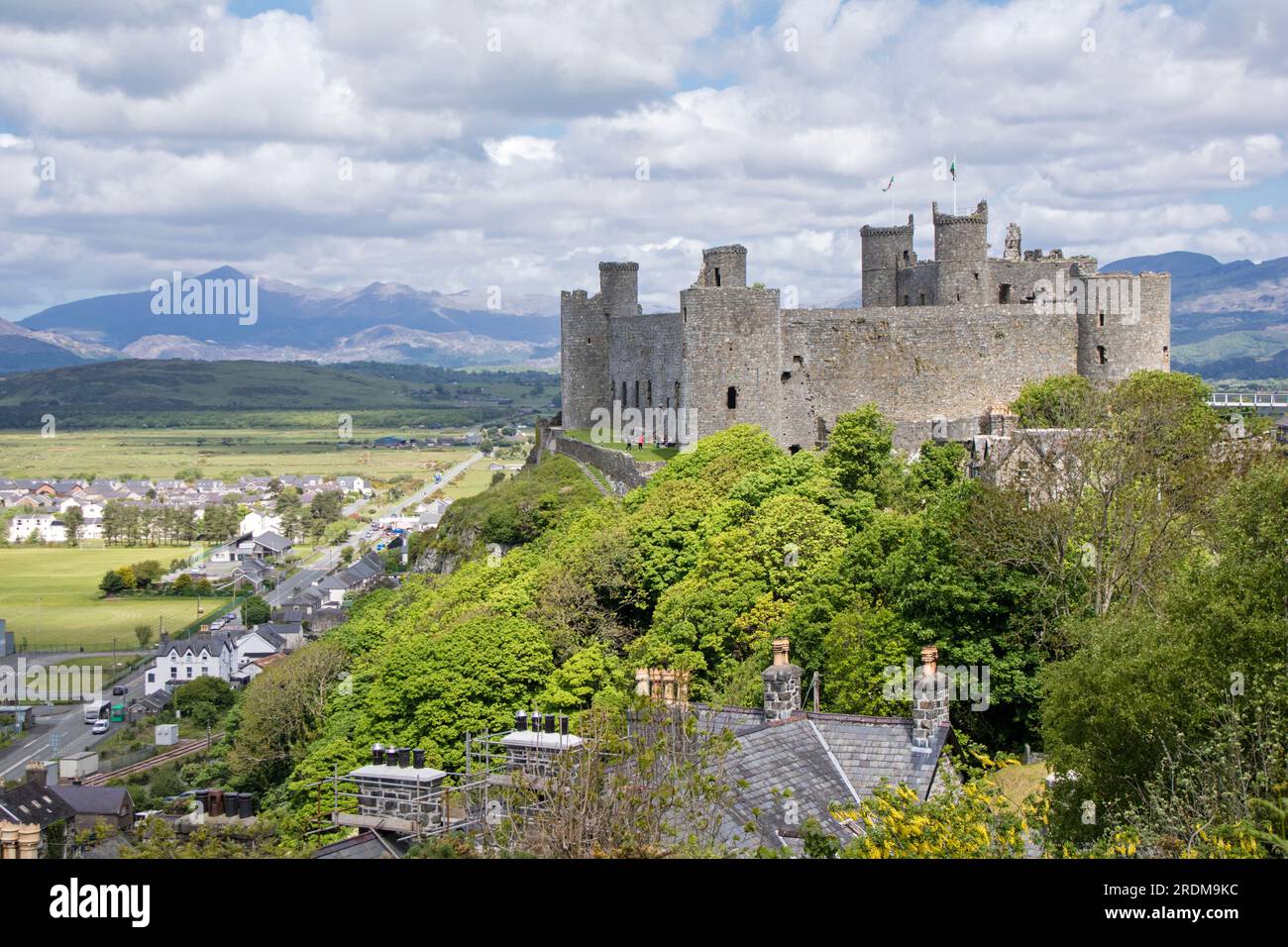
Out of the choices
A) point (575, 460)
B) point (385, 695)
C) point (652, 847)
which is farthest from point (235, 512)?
point (652, 847)

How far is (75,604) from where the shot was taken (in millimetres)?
118438

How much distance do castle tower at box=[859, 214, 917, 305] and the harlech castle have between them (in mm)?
2025

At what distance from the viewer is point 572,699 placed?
30.5 metres

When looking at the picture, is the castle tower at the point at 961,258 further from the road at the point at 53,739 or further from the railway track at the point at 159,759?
the road at the point at 53,739

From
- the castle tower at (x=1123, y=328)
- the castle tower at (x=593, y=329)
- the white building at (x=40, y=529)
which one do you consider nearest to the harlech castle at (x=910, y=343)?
the castle tower at (x=1123, y=328)

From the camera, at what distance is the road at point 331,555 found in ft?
395

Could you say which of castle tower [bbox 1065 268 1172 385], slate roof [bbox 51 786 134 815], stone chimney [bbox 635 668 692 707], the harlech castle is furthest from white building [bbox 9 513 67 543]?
stone chimney [bbox 635 668 692 707]

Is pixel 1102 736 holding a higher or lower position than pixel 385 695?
higher

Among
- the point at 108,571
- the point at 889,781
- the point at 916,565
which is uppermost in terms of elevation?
the point at 916,565

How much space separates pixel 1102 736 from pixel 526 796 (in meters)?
6.72

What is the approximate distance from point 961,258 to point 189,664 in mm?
55684

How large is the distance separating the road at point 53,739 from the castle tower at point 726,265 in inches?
1576
